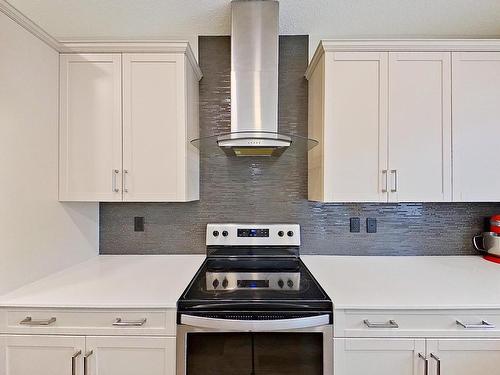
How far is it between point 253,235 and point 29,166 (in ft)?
4.47

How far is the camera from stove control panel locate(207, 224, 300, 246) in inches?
86.3

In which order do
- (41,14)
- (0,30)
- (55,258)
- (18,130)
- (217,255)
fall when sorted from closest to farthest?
1. (0,30)
2. (18,130)
3. (55,258)
4. (41,14)
5. (217,255)

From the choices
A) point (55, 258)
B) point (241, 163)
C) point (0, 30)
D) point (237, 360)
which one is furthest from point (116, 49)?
point (237, 360)

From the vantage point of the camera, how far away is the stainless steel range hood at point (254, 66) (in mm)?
1907

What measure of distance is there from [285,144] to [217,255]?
3.04 feet

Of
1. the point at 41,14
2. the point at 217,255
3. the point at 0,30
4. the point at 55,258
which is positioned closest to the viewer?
the point at 0,30

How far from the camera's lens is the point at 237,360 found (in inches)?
55.9

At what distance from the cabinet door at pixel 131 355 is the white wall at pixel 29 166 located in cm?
53

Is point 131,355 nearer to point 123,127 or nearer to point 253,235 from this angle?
point 253,235

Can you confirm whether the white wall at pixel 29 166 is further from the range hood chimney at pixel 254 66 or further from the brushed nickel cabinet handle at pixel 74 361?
the range hood chimney at pixel 254 66

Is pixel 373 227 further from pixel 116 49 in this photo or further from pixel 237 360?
pixel 116 49

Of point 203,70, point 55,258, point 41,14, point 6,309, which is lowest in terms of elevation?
point 6,309

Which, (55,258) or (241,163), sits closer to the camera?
(55,258)

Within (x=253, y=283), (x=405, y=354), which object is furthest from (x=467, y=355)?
(x=253, y=283)
